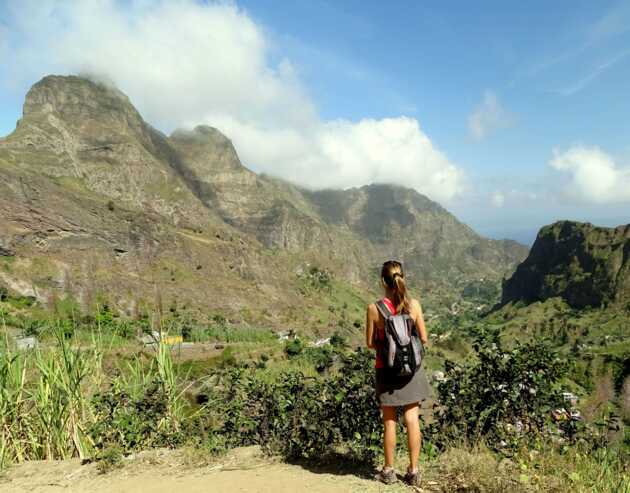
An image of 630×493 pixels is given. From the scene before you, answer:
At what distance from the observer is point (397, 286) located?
4.19 meters

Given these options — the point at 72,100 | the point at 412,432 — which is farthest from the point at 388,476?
the point at 72,100

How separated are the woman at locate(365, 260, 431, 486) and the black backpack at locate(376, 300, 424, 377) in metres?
0.11

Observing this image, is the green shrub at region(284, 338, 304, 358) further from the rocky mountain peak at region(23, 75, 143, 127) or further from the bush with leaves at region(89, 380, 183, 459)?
the rocky mountain peak at region(23, 75, 143, 127)

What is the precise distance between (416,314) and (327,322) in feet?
382

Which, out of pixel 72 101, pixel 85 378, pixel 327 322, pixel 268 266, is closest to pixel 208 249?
pixel 268 266

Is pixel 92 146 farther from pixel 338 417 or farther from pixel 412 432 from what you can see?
pixel 412 432

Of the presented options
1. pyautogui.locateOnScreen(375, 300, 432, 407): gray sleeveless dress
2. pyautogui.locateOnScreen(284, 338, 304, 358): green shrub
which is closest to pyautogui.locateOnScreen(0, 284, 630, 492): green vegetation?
pyautogui.locateOnScreen(375, 300, 432, 407): gray sleeveless dress

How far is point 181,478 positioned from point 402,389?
102 inches

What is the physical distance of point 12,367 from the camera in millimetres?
5578

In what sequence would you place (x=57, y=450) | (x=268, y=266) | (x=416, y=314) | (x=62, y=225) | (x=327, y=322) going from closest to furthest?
(x=416, y=314) → (x=57, y=450) → (x=62, y=225) → (x=327, y=322) → (x=268, y=266)

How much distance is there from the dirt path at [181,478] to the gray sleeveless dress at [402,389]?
80cm

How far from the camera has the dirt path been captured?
4234 mm

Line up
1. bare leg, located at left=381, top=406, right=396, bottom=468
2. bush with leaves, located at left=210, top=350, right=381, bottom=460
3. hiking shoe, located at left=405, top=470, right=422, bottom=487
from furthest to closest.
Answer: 1. bush with leaves, located at left=210, top=350, right=381, bottom=460
2. bare leg, located at left=381, top=406, right=396, bottom=468
3. hiking shoe, located at left=405, top=470, right=422, bottom=487

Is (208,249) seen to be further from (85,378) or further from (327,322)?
(85,378)
